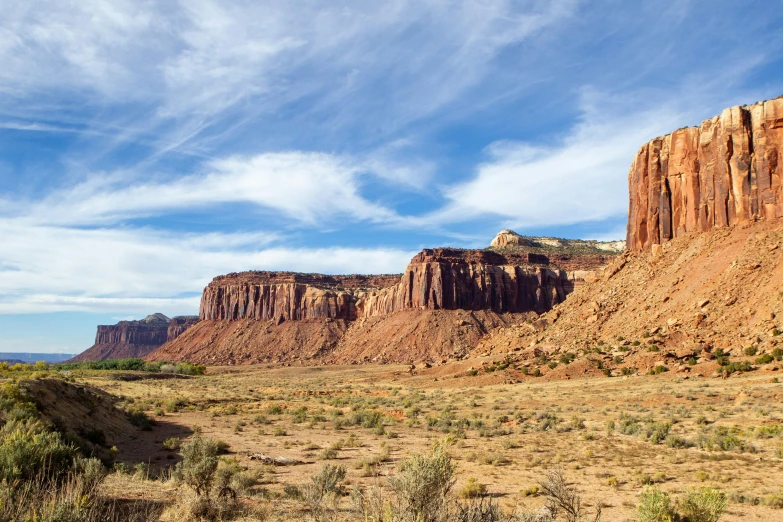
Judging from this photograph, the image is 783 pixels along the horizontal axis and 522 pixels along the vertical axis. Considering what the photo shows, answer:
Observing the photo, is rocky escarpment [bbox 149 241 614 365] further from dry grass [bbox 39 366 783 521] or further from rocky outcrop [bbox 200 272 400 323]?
dry grass [bbox 39 366 783 521]

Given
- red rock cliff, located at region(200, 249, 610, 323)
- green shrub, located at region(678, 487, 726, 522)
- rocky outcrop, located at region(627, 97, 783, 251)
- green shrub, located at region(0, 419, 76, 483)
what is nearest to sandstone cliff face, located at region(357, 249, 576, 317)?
red rock cliff, located at region(200, 249, 610, 323)

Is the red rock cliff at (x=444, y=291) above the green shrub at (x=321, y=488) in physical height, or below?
above

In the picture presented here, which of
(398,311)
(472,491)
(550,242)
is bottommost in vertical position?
(472,491)

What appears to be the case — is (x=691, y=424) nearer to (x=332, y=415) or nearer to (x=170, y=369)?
(x=332, y=415)

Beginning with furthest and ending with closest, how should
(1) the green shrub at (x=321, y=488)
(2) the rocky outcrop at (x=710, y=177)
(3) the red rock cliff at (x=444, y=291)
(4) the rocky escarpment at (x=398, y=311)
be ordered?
(3) the red rock cliff at (x=444, y=291) → (4) the rocky escarpment at (x=398, y=311) → (2) the rocky outcrop at (x=710, y=177) → (1) the green shrub at (x=321, y=488)

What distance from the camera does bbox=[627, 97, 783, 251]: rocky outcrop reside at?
43562 millimetres

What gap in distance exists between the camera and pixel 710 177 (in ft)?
155

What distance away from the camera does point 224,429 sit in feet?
76.0

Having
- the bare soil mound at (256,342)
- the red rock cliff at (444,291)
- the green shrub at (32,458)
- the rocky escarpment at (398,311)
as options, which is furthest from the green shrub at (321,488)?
the bare soil mound at (256,342)

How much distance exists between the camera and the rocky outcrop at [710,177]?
4356 cm

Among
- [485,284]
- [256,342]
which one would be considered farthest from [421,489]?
[256,342]

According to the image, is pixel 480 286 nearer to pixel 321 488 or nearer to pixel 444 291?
pixel 444 291

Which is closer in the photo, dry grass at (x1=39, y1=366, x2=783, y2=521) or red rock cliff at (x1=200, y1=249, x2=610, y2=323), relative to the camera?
dry grass at (x1=39, y1=366, x2=783, y2=521)

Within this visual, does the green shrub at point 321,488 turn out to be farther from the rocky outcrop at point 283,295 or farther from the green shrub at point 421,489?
the rocky outcrop at point 283,295
